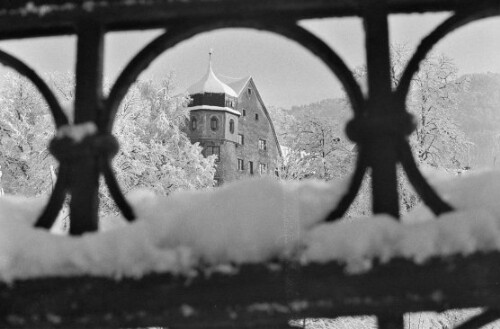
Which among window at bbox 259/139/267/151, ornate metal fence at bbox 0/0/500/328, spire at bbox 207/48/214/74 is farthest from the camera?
spire at bbox 207/48/214/74

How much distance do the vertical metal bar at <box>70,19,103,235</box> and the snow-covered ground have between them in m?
0.04

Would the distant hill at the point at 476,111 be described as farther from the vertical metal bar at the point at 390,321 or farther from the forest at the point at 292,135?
the vertical metal bar at the point at 390,321

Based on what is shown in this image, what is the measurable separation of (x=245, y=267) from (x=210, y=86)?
24.1m

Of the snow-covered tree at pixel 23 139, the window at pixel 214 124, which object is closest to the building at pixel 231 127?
the window at pixel 214 124

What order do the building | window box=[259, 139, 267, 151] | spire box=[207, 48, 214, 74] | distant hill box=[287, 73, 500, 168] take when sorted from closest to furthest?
distant hill box=[287, 73, 500, 168] → the building → window box=[259, 139, 267, 151] → spire box=[207, 48, 214, 74]

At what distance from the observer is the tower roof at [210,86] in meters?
24.5

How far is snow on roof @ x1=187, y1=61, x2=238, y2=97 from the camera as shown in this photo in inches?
964

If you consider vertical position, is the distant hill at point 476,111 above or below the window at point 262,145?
below

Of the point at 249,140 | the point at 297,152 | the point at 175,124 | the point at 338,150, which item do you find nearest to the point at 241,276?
the point at 338,150

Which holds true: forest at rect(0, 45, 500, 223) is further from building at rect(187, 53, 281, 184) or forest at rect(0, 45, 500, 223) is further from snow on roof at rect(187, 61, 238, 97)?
snow on roof at rect(187, 61, 238, 97)

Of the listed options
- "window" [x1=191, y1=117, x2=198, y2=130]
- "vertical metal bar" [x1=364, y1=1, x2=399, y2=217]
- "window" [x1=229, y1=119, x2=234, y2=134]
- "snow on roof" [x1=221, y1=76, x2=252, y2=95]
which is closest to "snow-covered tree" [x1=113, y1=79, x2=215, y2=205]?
"window" [x1=191, y1=117, x2=198, y2=130]

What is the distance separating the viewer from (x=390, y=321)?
60cm

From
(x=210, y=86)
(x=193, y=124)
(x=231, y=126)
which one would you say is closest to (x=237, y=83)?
(x=210, y=86)

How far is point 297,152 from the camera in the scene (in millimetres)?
13148
